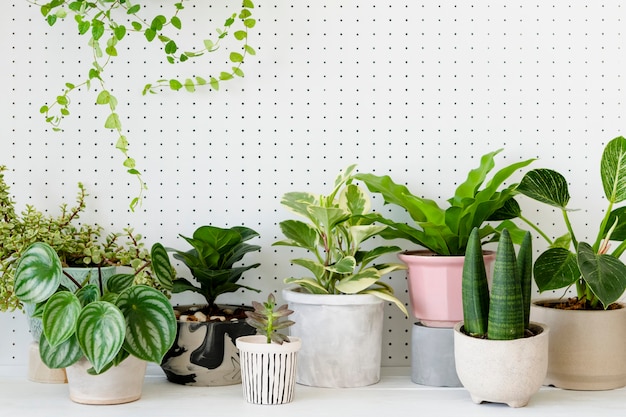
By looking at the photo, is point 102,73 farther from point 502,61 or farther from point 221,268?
point 502,61

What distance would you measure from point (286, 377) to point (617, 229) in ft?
1.97

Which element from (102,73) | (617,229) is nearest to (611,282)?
(617,229)

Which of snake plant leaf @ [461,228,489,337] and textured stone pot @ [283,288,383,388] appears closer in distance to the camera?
snake plant leaf @ [461,228,489,337]

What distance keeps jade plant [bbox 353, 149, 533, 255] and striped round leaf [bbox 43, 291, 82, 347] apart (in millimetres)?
500

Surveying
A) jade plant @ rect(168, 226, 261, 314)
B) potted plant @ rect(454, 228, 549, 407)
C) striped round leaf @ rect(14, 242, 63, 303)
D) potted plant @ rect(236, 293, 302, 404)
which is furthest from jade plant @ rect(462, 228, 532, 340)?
striped round leaf @ rect(14, 242, 63, 303)

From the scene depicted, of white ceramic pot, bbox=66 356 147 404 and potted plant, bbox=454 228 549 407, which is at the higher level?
potted plant, bbox=454 228 549 407

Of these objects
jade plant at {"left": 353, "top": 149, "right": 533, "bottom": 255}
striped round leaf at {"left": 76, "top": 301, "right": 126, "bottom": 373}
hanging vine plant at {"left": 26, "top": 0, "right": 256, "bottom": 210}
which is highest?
hanging vine plant at {"left": 26, "top": 0, "right": 256, "bottom": 210}

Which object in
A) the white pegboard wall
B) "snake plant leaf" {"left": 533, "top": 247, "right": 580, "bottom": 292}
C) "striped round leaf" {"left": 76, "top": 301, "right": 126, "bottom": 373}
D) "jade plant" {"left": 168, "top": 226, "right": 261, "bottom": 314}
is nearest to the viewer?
"striped round leaf" {"left": 76, "top": 301, "right": 126, "bottom": 373}

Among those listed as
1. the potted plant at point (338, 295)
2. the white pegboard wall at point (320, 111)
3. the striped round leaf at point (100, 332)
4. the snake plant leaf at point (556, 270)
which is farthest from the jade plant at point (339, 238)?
the striped round leaf at point (100, 332)

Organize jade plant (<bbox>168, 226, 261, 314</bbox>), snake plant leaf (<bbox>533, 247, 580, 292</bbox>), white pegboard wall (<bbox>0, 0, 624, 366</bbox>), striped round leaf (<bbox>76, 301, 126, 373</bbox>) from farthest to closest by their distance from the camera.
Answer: white pegboard wall (<bbox>0, 0, 624, 366</bbox>)
jade plant (<bbox>168, 226, 261, 314</bbox>)
snake plant leaf (<bbox>533, 247, 580, 292</bbox>)
striped round leaf (<bbox>76, 301, 126, 373</bbox>)

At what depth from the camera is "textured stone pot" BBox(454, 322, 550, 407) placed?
1.10 metres

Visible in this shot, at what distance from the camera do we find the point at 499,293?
3.62 ft

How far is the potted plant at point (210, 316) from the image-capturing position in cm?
126

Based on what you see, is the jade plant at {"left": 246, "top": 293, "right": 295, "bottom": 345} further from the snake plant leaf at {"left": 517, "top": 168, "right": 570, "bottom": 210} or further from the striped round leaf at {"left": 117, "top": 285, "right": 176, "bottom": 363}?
the snake plant leaf at {"left": 517, "top": 168, "right": 570, "bottom": 210}
